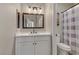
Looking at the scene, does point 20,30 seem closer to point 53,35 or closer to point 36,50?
point 36,50

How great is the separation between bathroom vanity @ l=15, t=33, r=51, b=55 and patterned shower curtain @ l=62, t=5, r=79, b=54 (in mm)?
532

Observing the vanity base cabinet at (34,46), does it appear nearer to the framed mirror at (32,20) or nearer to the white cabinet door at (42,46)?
the white cabinet door at (42,46)

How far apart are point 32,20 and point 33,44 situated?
0.58 metres

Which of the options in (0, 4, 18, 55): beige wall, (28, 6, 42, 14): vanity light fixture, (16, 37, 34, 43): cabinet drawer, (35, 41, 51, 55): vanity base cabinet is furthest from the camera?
(28, 6, 42, 14): vanity light fixture

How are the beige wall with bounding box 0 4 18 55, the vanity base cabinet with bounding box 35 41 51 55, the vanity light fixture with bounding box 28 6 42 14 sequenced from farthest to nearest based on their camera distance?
the vanity light fixture with bounding box 28 6 42 14, the vanity base cabinet with bounding box 35 41 51 55, the beige wall with bounding box 0 4 18 55

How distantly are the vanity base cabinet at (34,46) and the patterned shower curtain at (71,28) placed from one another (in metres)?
0.54

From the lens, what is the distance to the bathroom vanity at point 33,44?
2.25 m

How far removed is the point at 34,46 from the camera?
232 centimetres

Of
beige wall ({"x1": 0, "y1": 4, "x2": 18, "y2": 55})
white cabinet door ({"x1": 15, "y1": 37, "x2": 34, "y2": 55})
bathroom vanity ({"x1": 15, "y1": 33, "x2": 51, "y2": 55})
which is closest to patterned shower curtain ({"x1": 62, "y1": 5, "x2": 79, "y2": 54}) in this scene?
bathroom vanity ({"x1": 15, "y1": 33, "x2": 51, "y2": 55})

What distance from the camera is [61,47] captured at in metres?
2.46

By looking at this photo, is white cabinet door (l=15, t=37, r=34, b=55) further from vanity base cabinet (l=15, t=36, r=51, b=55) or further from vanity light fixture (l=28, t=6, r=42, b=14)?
vanity light fixture (l=28, t=6, r=42, b=14)

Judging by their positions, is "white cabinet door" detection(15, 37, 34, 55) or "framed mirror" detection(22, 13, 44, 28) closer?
"white cabinet door" detection(15, 37, 34, 55)

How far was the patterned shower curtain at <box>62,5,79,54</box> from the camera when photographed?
2.33m

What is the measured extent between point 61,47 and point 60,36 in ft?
1.04
